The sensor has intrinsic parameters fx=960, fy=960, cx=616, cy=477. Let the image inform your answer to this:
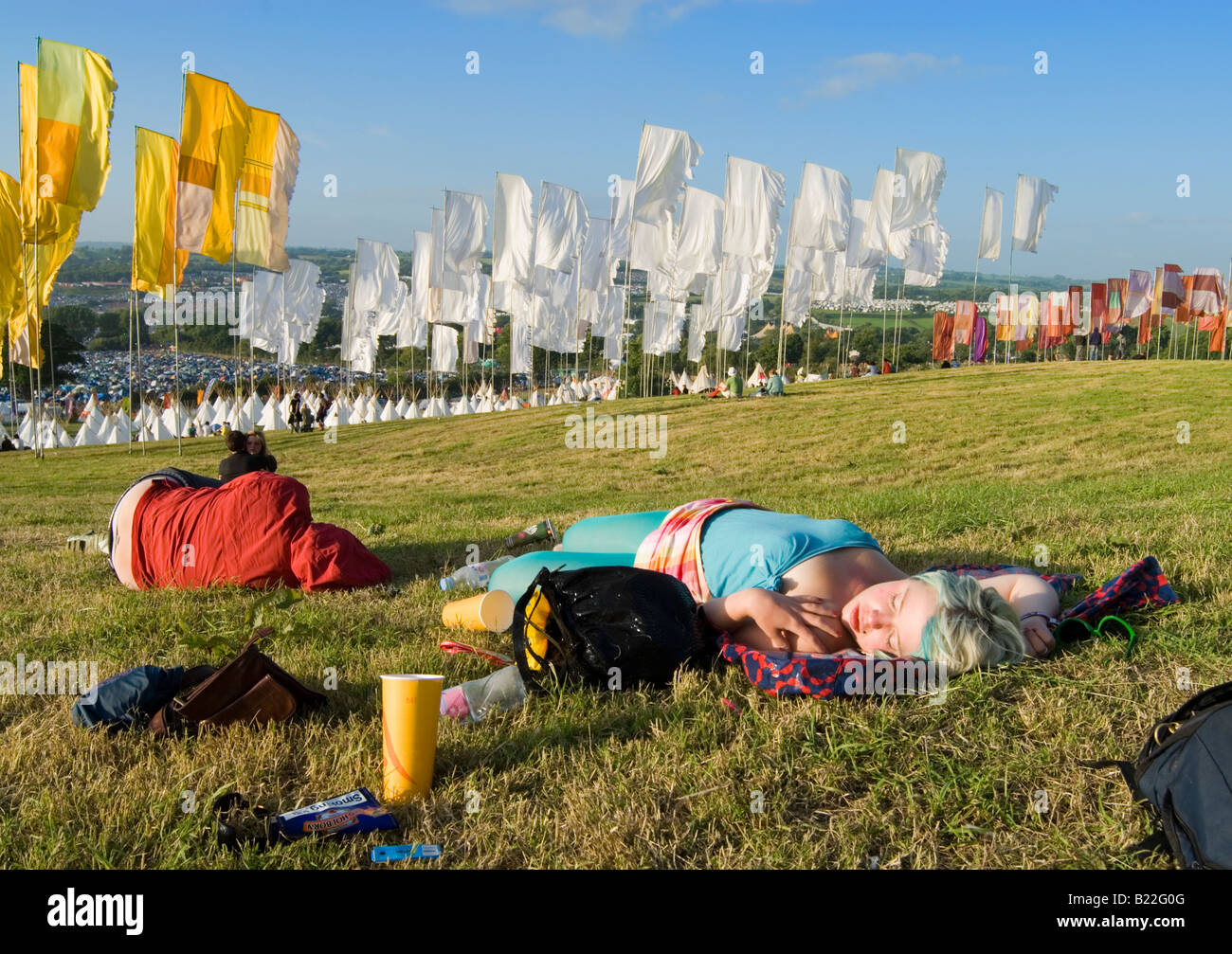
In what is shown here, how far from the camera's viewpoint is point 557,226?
103 ft

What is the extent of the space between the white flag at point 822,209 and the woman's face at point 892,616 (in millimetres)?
27052

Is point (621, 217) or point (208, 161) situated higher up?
point (621, 217)

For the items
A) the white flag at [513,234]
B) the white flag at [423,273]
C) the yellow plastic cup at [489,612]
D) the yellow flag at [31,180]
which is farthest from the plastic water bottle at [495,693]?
the white flag at [423,273]

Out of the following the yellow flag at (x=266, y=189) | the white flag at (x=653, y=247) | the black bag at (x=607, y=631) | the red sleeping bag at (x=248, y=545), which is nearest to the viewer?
the black bag at (x=607, y=631)

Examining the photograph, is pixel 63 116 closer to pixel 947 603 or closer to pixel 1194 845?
pixel 947 603

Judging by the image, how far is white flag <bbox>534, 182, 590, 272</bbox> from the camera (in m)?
31.2

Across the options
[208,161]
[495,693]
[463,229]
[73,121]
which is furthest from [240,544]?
[463,229]

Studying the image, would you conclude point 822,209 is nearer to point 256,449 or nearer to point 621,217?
point 621,217

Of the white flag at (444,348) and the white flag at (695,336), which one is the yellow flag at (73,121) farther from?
the white flag at (695,336)

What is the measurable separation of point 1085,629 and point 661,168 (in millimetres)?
24076

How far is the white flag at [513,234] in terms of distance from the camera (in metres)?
29.8

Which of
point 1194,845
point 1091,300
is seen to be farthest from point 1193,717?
point 1091,300
